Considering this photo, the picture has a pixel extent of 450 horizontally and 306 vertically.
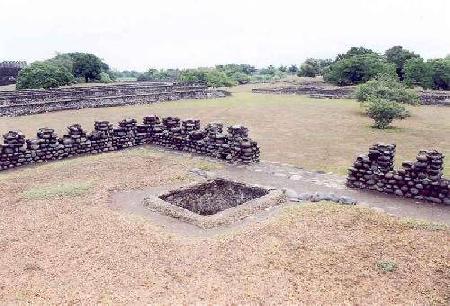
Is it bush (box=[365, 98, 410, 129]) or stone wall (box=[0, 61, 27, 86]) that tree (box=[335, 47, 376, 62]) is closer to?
bush (box=[365, 98, 410, 129])

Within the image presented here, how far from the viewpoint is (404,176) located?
9.82 meters

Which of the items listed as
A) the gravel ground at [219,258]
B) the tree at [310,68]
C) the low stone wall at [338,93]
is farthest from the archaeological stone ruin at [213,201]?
the tree at [310,68]

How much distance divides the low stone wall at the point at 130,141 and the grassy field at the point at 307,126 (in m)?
2.16

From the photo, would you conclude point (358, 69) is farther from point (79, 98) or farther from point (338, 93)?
point (79, 98)

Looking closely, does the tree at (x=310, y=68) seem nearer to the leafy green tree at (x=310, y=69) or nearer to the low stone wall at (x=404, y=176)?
the leafy green tree at (x=310, y=69)

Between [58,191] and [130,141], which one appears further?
[130,141]

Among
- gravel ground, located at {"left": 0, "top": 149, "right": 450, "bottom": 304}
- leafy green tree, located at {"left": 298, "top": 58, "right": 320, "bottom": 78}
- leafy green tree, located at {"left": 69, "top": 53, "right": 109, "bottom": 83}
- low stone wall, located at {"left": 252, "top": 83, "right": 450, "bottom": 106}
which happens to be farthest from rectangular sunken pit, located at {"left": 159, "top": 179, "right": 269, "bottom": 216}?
leafy green tree, located at {"left": 298, "top": 58, "right": 320, "bottom": 78}

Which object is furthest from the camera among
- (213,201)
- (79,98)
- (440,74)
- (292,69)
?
(292,69)

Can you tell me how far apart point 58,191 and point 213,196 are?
3745mm

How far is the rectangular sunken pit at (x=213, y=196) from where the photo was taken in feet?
33.8

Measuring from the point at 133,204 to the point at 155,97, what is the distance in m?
28.3

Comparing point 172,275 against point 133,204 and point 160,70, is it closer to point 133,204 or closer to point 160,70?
point 133,204

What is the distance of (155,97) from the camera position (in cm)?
3684

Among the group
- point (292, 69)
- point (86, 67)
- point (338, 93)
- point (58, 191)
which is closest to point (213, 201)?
point (58, 191)
